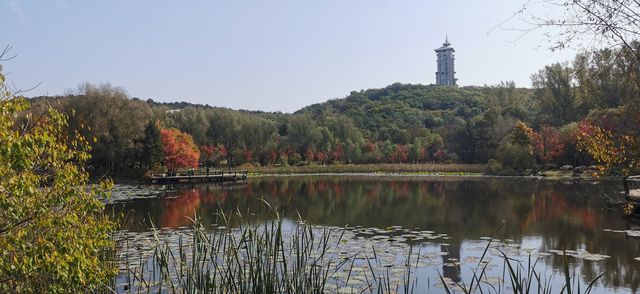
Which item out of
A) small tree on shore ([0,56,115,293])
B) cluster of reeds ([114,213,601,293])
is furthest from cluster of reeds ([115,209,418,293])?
small tree on shore ([0,56,115,293])

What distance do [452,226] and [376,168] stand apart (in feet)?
125

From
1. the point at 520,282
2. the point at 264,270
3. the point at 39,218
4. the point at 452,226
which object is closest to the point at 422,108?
the point at 452,226

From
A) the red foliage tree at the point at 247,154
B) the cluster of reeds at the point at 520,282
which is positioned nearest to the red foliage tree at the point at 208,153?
the red foliage tree at the point at 247,154

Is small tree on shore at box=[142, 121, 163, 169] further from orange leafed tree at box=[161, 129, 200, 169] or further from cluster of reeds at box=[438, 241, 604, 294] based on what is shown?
cluster of reeds at box=[438, 241, 604, 294]

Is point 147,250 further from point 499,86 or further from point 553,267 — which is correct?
point 499,86

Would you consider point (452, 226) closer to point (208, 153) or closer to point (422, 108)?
point (208, 153)

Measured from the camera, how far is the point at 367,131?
72.4 meters

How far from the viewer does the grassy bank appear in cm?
5056

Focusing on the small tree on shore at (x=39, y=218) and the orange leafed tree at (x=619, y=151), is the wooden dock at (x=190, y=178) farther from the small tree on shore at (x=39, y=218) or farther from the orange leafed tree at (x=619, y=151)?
the orange leafed tree at (x=619, y=151)

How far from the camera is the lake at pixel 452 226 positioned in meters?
9.85

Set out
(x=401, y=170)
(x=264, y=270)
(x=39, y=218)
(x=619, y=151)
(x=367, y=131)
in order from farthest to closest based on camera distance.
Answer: (x=367, y=131) < (x=401, y=170) < (x=619, y=151) < (x=39, y=218) < (x=264, y=270)

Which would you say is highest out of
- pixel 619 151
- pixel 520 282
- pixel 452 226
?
pixel 619 151

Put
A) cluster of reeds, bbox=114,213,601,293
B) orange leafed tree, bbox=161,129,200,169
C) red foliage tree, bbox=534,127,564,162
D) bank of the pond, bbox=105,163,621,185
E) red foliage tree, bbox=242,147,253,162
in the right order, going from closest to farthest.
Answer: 1. cluster of reeds, bbox=114,213,601,293
2. orange leafed tree, bbox=161,129,200,169
3. bank of the pond, bbox=105,163,621,185
4. red foliage tree, bbox=534,127,564,162
5. red foliage tree, bbox=242,147,253,162

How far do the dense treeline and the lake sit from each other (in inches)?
263
